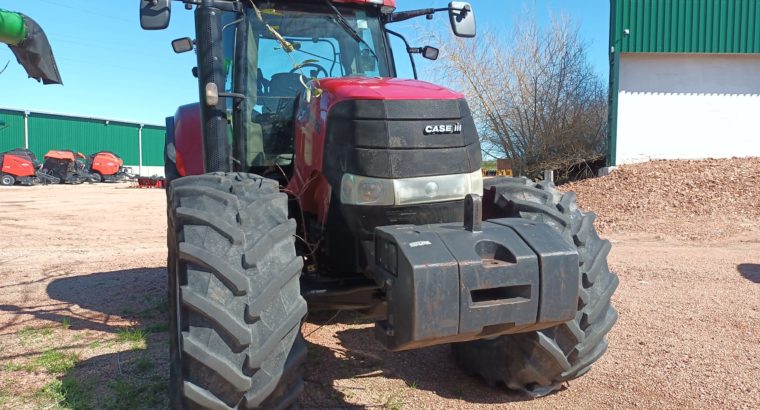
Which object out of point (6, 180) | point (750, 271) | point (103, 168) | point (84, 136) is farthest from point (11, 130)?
point (750, 271)

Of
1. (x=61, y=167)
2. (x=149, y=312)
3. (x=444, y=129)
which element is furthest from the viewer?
(x=61, y=167)

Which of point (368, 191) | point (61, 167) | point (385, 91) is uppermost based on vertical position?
point (385, 91)

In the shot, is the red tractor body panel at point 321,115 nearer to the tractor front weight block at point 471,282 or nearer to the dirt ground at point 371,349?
the tractor front weight block at point 471,282

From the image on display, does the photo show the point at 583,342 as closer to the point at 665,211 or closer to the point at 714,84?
the point at 665,211

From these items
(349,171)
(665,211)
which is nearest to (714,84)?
(665,211)

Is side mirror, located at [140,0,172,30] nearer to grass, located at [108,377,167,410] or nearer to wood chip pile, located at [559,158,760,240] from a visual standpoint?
grass, located at [108,377,167,410]

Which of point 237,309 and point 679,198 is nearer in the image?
point 237,309

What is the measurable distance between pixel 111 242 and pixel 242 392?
9213 mm

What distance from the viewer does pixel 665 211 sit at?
11875 millimetres

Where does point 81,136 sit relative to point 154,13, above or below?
below

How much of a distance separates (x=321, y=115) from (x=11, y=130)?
132 ft

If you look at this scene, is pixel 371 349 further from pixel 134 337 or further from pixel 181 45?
pixel 181 45

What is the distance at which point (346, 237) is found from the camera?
3189mm

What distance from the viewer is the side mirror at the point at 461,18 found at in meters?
4.20
